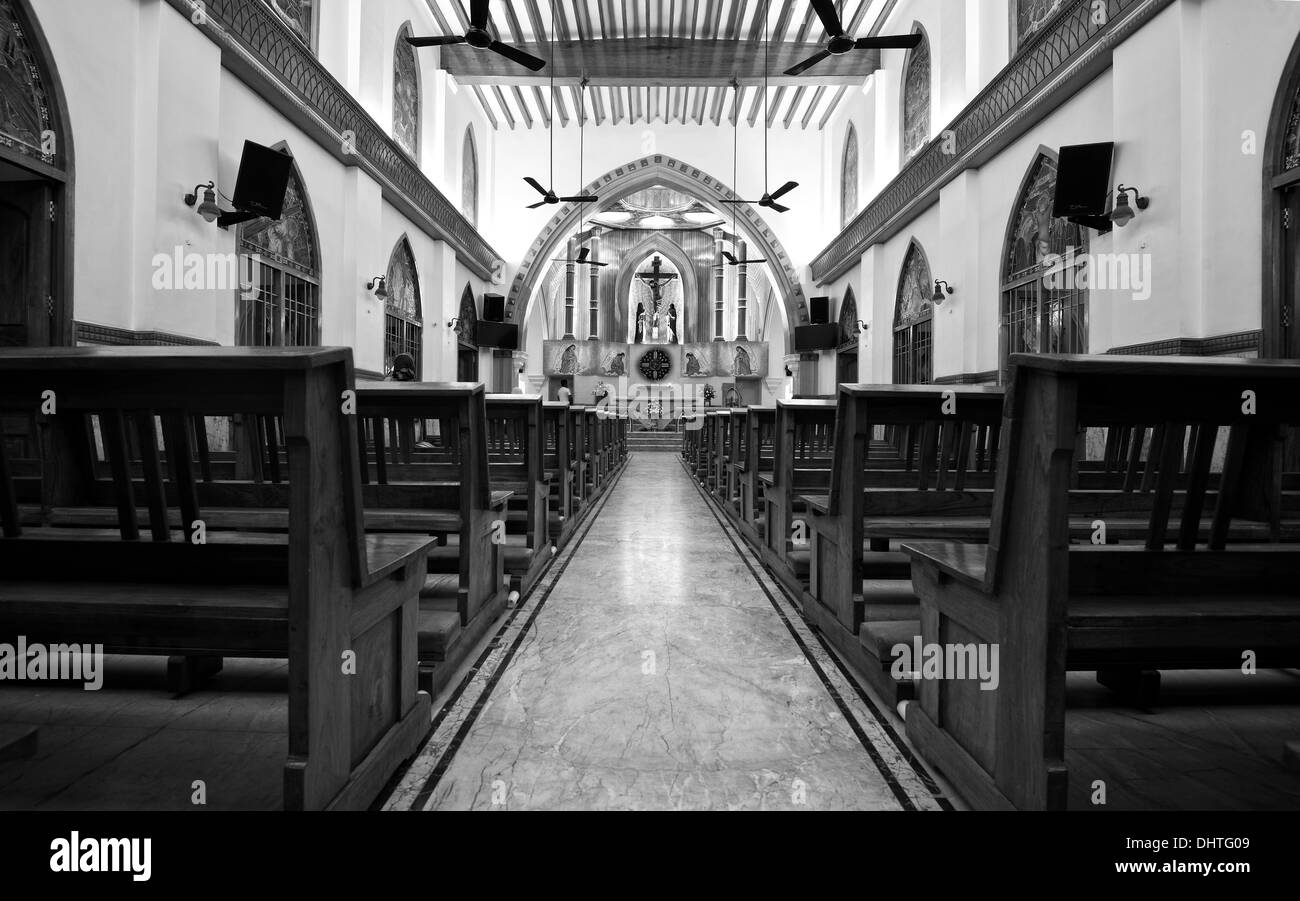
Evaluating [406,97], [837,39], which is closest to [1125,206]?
[837,39]

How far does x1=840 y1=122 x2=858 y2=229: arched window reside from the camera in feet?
42.1

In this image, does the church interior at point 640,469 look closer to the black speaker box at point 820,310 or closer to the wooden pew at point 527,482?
the wooden pew at point 527,482

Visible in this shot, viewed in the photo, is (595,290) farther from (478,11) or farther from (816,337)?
(478,11)

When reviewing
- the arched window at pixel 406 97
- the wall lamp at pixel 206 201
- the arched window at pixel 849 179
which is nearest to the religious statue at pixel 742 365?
the arched window at pixel 849 179

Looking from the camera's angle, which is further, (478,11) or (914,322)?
(914,322)

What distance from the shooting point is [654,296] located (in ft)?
74.0

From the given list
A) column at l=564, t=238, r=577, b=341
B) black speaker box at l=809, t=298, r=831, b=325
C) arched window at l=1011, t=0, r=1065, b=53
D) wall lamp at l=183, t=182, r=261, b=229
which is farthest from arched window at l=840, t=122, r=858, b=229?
wall lamp at l=183, t=182, r=261, b=229

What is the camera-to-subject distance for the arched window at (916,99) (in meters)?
9.42

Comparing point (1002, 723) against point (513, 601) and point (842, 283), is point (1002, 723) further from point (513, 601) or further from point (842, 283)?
point (842, 283)

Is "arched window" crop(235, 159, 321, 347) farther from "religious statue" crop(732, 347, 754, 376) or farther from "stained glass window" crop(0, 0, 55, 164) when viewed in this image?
"religious statue" crop(732, 347, 754, 376)

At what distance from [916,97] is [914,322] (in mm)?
3171

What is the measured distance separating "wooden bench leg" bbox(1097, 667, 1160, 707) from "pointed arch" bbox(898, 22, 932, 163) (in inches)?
361
